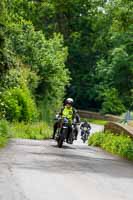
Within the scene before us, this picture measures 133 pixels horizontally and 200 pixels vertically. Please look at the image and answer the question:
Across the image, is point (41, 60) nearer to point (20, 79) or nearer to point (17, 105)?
point (20, 79)

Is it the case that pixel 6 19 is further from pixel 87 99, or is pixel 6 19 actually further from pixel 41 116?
pixel 87 99

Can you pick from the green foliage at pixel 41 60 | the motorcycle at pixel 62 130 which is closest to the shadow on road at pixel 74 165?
the motorcycle at pixel 62 130

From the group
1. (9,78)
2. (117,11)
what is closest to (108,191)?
(117,11)

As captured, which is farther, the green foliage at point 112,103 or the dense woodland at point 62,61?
the green foliage at point 112,103

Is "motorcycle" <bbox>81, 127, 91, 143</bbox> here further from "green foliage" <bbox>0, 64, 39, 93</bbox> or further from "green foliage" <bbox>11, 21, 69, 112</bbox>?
"green foliage" <bbox>11, 21, 69, 112</bbox>

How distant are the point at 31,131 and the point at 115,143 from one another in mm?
13397

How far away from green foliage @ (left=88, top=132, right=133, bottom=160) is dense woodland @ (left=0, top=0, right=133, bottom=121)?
5.12 m

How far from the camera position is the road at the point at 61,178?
34.9 feet

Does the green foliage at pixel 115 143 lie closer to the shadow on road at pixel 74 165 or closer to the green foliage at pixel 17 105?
the shadow on road at pixel 74 165

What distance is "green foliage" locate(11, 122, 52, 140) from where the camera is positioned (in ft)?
111

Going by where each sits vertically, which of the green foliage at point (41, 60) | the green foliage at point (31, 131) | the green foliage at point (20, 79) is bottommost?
the green foliage at point (31, 131)

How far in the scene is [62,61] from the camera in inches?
1999

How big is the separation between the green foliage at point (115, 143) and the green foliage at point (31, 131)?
546 centimetres

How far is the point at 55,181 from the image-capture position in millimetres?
12188
